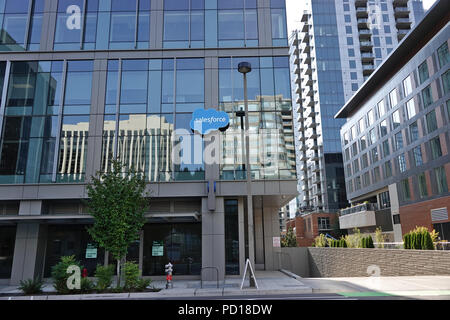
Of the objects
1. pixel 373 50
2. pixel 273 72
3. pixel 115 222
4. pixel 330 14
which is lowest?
pixel 115 222

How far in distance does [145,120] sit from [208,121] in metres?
4.26

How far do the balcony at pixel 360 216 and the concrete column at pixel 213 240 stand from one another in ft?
124

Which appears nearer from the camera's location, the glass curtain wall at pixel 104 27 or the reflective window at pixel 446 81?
the glass curtain wall at pixel 104 27

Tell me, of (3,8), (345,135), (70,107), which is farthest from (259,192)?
(345,135)

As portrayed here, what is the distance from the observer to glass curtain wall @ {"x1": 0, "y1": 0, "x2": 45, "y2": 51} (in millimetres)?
24469

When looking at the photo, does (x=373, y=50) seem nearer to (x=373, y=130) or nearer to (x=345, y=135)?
(x=345, y=135)

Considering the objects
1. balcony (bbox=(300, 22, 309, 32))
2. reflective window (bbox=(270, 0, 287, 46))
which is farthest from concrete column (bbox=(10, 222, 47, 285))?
balcony (bbox=(300, 22, 309, 32))

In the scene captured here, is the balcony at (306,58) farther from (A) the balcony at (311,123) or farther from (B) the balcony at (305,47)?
(A) the balcony at (311,123)

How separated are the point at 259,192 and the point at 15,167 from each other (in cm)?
1606

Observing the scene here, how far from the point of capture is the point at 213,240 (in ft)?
69.4

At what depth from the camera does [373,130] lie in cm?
5409

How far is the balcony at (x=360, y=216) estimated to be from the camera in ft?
172

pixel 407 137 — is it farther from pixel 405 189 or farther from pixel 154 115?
pixel 154 115

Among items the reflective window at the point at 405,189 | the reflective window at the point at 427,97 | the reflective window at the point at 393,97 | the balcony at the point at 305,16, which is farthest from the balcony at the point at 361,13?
the reflective window at the point at 405,189
